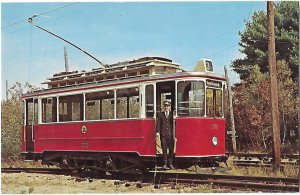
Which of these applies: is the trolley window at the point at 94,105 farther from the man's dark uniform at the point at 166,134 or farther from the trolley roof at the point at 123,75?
the man's dark uniform at the point at 166,134

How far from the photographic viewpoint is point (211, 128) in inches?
484

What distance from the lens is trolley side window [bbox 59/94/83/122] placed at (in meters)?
14.0

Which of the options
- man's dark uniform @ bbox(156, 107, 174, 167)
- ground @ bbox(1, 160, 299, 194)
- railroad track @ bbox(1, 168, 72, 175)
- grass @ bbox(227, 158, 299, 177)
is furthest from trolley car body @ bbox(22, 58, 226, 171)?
grass @ bbox(227, 158, 299, 177)

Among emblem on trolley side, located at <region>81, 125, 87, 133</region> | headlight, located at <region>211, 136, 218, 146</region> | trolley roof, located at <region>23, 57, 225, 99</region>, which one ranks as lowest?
headlight, located at <region>211, 136, 218, 146</region>

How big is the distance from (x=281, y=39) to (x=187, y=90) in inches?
222

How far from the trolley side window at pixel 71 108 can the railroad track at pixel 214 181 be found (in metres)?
1.80

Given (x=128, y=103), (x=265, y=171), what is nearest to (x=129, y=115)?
(x=128, y=103)

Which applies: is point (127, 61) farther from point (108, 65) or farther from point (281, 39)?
point (281, 39)

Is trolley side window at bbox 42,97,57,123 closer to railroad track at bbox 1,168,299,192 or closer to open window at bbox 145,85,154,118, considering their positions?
railroad track at bbox 1,168,299,192

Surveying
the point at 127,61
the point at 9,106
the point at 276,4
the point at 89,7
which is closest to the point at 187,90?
the point at 127,61

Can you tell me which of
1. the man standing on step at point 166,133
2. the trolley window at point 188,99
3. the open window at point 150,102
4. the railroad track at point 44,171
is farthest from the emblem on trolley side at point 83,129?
the trolley window at point 188,99

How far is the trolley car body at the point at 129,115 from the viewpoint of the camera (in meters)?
12.1

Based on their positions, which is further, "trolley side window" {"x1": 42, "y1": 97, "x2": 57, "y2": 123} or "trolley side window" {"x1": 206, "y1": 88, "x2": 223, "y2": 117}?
"trolley side window" {"x1": 42, "y1": 97, "x2": 57, "y2": 123}

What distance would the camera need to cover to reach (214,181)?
1173cm
